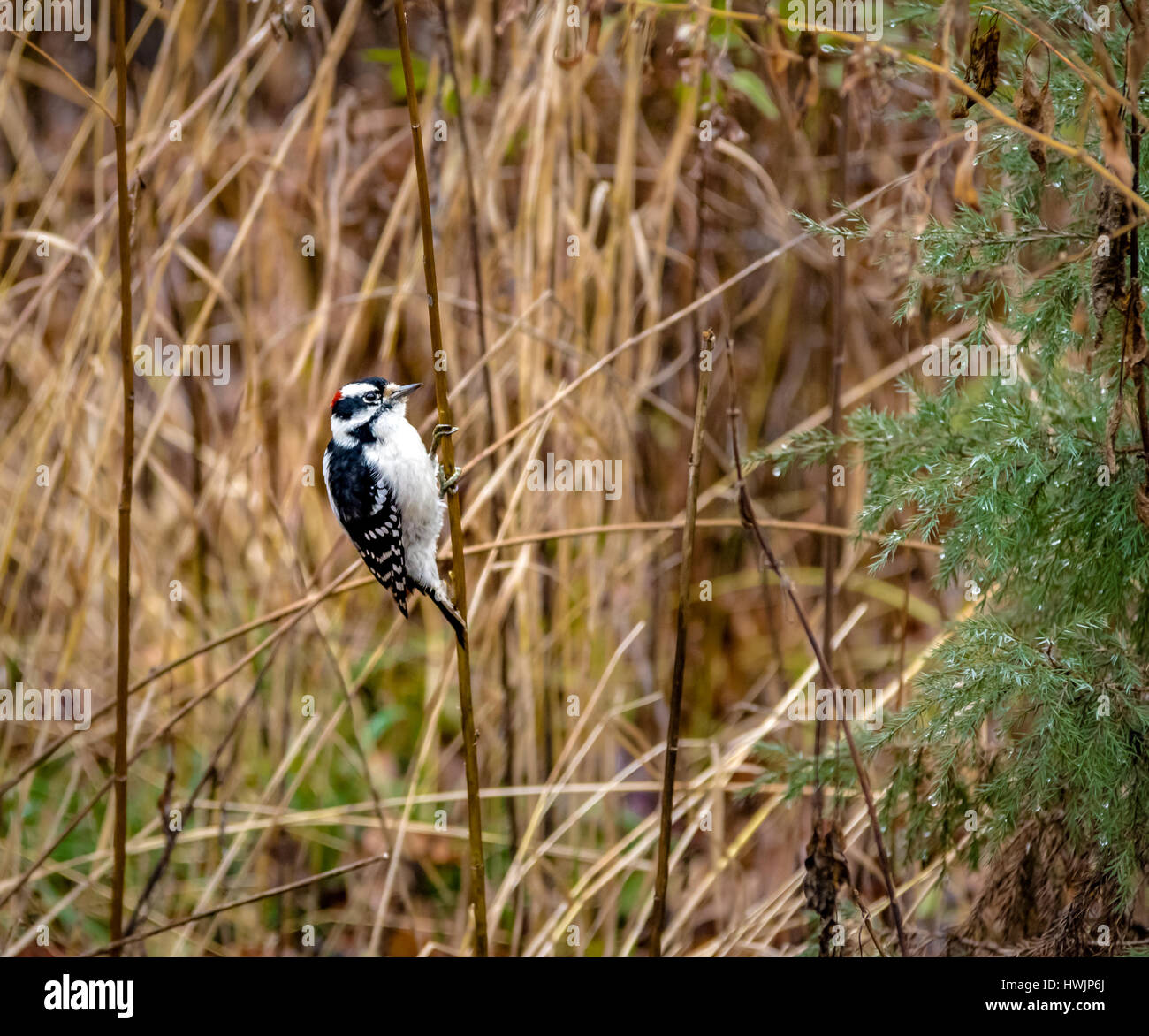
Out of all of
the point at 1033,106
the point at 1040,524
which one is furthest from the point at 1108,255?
the point at 1040,524

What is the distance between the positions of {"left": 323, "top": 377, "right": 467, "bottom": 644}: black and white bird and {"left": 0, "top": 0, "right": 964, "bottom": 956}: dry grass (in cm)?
12

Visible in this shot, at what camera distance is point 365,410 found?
2.28 m

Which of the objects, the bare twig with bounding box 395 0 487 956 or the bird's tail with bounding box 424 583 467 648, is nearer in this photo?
the bare twig with bounding box 395 0 487 956

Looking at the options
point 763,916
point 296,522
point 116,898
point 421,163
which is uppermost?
point 421,163

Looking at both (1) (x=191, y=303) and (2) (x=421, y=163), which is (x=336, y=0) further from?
(2) (x=421, y=163)

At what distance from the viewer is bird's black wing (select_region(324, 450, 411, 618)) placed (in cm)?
212

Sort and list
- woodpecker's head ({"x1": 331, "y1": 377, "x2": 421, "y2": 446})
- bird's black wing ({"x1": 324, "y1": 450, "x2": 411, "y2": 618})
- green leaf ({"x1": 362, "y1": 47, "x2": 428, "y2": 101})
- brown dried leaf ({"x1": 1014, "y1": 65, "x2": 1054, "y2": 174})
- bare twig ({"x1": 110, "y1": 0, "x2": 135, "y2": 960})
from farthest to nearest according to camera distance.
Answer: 1. green leaf ({"x1": 362, "y1": 47, "x2": 428, "y2": 101})
2. woodpecker's head ({"x1": 331, "y1": 377, "x2": 421, "y2": 446})
3. bird's black wing ({"x1": 324, "y1": 450, "x2": 411, "y2": 618})
4. bare twig ({"x1": 110, "y1": 0, "x2": 135, "y2": 960})
5. brown dried leaf ({"x1": 1014, "y1": 65, "x2": 1054, "y2": 174})

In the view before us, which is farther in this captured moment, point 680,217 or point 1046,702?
point 680,217

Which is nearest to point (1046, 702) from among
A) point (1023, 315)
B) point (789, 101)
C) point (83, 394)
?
point (1023, 315)

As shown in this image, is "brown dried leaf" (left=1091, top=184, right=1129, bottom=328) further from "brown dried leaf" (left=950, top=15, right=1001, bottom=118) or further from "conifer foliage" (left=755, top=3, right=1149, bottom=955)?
"brown dried leaf" (left=950, top=15, right=1001, bottom=118)

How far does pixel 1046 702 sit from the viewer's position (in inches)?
58.5

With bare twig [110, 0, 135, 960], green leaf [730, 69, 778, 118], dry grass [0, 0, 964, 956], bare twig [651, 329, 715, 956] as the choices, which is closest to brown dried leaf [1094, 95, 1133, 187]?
bare twig [651, 329, 715, 956]

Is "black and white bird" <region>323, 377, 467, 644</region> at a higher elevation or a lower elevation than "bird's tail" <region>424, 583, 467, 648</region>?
higher
